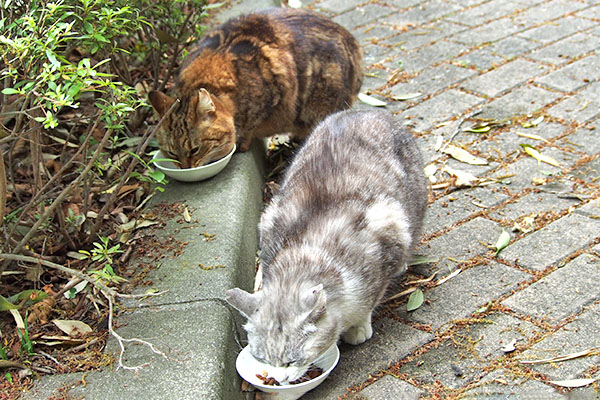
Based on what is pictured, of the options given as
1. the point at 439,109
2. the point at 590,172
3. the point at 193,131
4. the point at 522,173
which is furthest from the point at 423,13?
the point at 193,131

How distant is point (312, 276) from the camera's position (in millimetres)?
3609

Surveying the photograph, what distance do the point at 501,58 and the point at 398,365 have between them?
4.19m

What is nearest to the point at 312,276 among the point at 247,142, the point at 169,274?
the point at 169,274

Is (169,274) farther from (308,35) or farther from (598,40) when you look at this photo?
(598,40)

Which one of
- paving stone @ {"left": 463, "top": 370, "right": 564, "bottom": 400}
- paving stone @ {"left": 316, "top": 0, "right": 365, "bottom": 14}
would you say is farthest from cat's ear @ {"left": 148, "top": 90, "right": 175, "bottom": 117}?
paving stone @ {"left": 316, "top": 0, "right": 365, "bottom": 14}

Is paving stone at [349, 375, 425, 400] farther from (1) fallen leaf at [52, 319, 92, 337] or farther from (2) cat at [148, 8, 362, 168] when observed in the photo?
(2) cat at [148, 8, 362, 168]

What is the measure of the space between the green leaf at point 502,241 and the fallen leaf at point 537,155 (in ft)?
3.29

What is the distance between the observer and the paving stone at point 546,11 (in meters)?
7.71

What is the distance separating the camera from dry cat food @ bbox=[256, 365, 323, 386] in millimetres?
3453

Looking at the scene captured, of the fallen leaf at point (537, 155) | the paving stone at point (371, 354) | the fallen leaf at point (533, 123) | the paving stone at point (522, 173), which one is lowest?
the paving stone at point (371, 354)

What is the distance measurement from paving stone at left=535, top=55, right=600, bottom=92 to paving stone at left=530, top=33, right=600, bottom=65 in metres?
0.14

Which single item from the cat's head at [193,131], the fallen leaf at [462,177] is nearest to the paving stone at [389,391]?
the fallen leaf at [462,177]

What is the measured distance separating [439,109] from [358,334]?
2965 mm

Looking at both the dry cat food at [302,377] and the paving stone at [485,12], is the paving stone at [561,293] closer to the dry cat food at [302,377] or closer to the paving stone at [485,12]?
the dry cat food at [302,377]
